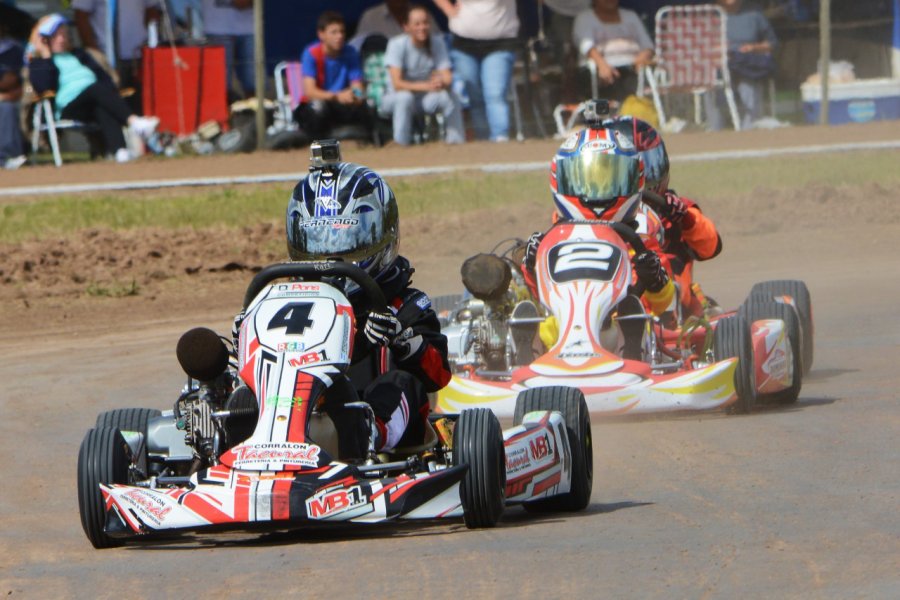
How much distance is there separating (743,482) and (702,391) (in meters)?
1.56

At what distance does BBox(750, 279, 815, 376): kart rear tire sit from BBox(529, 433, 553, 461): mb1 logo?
143 inches

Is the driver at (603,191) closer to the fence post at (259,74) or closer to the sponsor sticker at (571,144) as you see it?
the sponsor sticker at (571,144)

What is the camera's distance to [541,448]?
5.98 meters

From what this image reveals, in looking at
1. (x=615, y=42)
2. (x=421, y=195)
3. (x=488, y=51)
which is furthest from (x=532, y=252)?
(x=615, y=42)

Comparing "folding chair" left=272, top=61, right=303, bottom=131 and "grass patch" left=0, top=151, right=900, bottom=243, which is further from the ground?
"folding chair" left=272, top=61, right=303, bottom=131

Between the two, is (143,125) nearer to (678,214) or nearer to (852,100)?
(852,100)

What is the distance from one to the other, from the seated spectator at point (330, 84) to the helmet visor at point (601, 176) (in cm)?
937

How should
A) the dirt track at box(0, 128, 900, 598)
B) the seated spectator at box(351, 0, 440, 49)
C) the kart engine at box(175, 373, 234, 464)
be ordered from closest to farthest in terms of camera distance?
the dirt track at box(0, 128, 900, 598) → the kart engine at box(175, 373, 234, 464) → the seated spectator at box(351, 0, 440, 49)

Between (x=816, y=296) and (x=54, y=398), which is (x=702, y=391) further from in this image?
(x=816, y=296)

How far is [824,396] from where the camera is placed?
872cm

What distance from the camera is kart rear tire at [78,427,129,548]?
559 cm

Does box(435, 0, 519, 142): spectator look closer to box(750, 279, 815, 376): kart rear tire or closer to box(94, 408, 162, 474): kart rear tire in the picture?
box(750, 279, 815, 376): kart rear tire

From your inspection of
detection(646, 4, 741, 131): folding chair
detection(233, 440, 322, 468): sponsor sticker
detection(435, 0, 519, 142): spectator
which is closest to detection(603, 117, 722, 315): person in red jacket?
detection(233, 440, 322, 468): sponsor sticker

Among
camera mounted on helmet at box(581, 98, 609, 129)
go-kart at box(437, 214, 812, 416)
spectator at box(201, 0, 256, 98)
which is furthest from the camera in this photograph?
spectator at box(201, 0, 256, 98)
